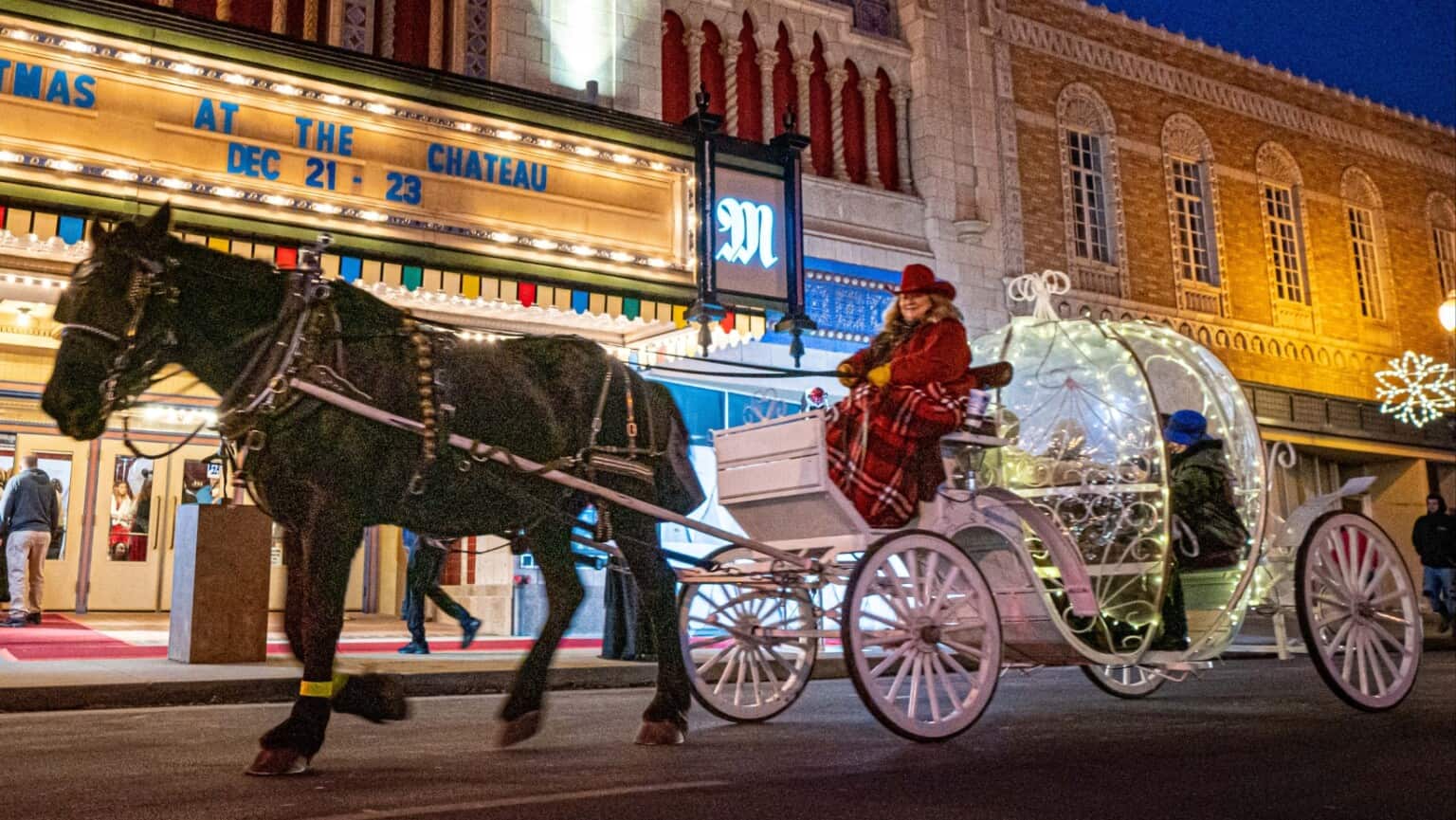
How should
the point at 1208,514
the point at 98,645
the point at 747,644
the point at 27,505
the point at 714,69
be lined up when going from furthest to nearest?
the point at 714,69, the point at 27,505, the point at 98,645, the point at 1208,514, the point at 747,644

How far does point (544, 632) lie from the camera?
16.0 ft

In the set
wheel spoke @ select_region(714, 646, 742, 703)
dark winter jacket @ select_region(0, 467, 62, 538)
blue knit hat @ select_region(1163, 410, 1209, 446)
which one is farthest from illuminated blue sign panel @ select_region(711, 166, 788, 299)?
dark winter jacket @ select_region(0, 467, 62, 538)

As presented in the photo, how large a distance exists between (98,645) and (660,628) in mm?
7860

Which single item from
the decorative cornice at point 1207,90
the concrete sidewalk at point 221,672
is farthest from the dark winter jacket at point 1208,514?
the decorative cornice at point 1207,90

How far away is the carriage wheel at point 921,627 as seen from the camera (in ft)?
15.4

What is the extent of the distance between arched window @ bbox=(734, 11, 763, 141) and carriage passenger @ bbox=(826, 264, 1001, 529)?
1126 centimetres

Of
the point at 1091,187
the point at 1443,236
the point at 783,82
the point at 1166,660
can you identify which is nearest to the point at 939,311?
the point at 1166,660

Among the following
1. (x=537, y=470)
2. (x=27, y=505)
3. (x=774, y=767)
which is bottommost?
(x=774, y=767)

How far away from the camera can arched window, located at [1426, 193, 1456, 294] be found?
24.0m

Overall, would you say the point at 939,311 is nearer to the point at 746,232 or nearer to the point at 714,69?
the point at 746,232

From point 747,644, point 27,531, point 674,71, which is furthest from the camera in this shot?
point 674,71

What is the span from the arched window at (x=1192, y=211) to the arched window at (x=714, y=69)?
844cm

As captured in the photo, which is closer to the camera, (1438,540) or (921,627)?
(921,627)

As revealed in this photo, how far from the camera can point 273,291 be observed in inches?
170
